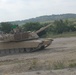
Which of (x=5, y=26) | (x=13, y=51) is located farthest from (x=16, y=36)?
(x=5, y=26)

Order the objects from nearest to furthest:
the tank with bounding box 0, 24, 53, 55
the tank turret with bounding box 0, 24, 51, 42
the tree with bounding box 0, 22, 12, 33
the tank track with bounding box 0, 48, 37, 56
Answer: the tank with bounding box 0, 24, 53, 55, the tank track with bounding box 0, 48, 37, 56, the tank turret with bounding box 0, 24, 51, 42, the tree with bounding box 0, 22, 12, 33

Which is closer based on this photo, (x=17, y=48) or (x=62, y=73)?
(x=62, y=73)

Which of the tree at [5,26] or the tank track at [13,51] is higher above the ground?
the tree at [5,26]

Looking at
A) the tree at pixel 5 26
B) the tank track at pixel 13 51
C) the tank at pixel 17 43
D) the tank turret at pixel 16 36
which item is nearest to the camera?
the tank at pixel 17 43

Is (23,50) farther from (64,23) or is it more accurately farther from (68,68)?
(64,23)

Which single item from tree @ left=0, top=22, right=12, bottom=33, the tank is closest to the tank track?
the tank

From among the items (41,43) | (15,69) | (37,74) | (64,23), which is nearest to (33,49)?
(41,43)

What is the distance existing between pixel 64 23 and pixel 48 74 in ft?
171

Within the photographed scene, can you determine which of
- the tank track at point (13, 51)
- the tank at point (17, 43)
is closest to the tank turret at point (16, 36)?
the tank at point (17, 43)

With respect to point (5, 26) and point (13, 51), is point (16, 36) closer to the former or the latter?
point (13, 51)

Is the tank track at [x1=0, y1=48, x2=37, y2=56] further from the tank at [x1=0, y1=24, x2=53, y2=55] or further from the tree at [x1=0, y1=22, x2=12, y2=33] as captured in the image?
the tree at [x1=0, y1=22, x2=12, y2=33]

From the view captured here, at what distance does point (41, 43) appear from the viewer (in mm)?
32156

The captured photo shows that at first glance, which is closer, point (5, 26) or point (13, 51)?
point (13, 51)

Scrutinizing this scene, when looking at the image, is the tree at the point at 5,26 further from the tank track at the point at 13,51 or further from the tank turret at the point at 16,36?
the tank track at the point at 13,51
